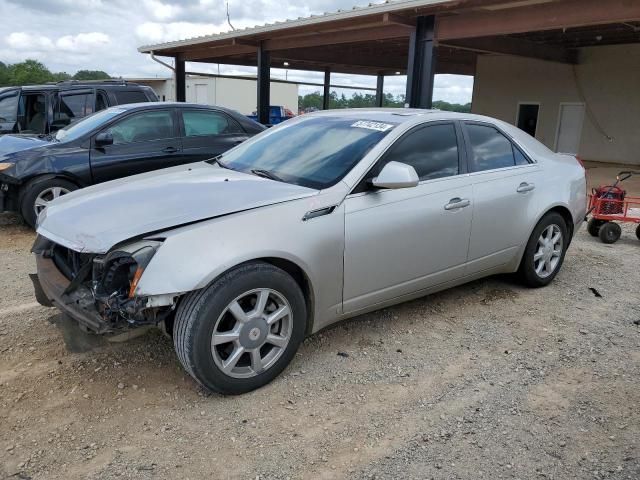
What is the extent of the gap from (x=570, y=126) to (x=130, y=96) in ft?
47.7

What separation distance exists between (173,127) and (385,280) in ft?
15.4

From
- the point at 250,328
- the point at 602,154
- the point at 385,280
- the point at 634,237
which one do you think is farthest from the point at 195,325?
the point at 602,154

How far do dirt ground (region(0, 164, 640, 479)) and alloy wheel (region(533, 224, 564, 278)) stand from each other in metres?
0.66

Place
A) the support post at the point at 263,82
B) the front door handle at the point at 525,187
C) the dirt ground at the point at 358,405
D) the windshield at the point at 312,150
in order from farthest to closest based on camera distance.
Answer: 1. the support post at the point at 263,82
2. the front door handle at the point at 525,187
3. the windshield at the point at 312,150
4. the dirt ground at the point at 358,405

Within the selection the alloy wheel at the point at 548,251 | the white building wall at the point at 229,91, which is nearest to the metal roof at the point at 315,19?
the alloy wheel at the point at 548,251

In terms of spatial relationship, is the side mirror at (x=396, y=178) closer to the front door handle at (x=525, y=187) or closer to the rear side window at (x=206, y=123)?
the front door handle at (x=525, y=187)

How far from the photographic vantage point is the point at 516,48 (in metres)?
15.3

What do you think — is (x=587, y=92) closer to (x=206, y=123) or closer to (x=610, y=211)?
(x=610, y=211)

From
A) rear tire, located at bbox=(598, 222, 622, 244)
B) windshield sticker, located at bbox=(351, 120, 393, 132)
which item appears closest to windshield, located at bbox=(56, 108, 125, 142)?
windshield sticker, located at bbox=(351, 120, 393, 132)

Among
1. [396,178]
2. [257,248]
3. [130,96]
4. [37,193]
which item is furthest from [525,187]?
[130,96]

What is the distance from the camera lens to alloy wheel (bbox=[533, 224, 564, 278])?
192 inches

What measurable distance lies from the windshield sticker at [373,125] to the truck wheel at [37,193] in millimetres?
4251

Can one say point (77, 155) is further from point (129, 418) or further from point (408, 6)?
point (408, 6)

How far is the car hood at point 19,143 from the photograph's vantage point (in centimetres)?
671
